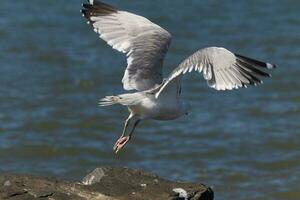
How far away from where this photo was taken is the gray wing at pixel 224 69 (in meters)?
6.84

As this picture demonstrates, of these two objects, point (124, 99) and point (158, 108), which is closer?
point (124, 99)

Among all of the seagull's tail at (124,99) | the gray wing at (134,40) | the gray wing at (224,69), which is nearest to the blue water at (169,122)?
the gray wing at (134,40)

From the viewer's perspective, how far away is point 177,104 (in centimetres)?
745

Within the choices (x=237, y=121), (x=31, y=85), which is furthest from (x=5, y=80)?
(x=237, y=121)

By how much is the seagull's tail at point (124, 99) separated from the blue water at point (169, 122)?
265cm

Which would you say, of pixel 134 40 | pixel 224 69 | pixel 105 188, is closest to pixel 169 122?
pixel 134 40

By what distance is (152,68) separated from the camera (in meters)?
7.76

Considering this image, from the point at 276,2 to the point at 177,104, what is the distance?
10.00 meters

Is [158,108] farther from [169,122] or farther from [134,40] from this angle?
[169,122]

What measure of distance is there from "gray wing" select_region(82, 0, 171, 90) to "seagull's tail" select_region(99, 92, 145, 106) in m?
0.25

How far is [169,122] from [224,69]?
490 centimetres

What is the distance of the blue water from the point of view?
412 inches

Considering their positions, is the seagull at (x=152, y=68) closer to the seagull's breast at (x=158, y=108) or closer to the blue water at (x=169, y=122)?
the seagull's breast at (x=158, y=108)

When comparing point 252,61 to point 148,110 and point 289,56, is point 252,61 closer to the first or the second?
point 148,110
